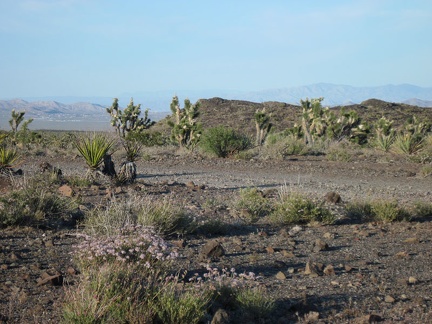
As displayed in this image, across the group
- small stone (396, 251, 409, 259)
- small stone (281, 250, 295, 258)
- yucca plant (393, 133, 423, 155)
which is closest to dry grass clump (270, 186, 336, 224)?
small stone (281, 250, 295, 258)

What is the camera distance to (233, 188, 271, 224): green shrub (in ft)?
39.0

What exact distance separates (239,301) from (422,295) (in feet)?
7.30

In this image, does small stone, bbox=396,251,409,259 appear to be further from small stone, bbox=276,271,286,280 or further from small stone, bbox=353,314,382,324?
small stone, bbox=353,314,382,324

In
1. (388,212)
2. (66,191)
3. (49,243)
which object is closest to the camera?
(49,243)

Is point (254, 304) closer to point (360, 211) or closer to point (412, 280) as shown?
point (412, 280)

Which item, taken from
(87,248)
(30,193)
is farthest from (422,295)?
(30,193)

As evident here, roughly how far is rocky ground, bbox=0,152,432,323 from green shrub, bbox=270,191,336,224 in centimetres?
20

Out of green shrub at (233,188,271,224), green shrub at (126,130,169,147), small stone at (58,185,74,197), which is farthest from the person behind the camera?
green shrub at (126,130,169,147)

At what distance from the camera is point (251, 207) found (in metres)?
12.3


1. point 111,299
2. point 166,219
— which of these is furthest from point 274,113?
point 111,299

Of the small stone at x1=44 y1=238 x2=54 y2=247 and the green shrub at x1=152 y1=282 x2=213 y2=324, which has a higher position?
the green shrub at x1=152 y1=282 x2=213 y2=324

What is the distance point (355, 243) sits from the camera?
10047 mm

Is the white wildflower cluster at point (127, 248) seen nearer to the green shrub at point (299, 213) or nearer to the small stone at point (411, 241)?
the green shrub at point (299, 213)

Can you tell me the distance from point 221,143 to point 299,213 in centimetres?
1413
